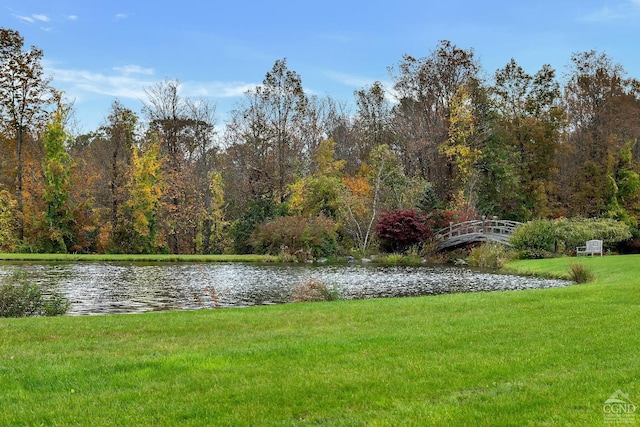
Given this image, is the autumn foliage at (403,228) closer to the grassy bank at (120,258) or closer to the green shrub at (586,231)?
the grassy bank at (120,258)

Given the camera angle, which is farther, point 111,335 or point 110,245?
point 110,245

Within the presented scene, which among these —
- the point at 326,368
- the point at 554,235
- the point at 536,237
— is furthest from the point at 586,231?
the point at 326,368

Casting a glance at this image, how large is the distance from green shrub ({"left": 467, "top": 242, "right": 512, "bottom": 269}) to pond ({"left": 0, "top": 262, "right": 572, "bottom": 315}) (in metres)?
4.36

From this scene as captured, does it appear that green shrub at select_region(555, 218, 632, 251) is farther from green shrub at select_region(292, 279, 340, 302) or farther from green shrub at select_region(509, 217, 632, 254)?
green shrub at select_region(292, 279, 340, 302)

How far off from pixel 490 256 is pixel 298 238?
1137 centimetres

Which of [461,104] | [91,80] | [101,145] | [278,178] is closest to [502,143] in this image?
[461,104]

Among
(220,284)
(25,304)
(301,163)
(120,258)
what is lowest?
(220,284)

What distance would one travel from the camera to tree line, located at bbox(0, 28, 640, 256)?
36.3m

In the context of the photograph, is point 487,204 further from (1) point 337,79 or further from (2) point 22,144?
(2) point 22,144

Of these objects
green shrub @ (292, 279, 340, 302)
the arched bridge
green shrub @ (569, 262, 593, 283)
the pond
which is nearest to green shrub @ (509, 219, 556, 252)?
the arched bridge

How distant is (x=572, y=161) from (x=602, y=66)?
7832 mm

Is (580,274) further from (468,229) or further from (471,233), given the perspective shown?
(468,229)

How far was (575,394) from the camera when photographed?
4.85m

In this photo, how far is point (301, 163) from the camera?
135 feet
